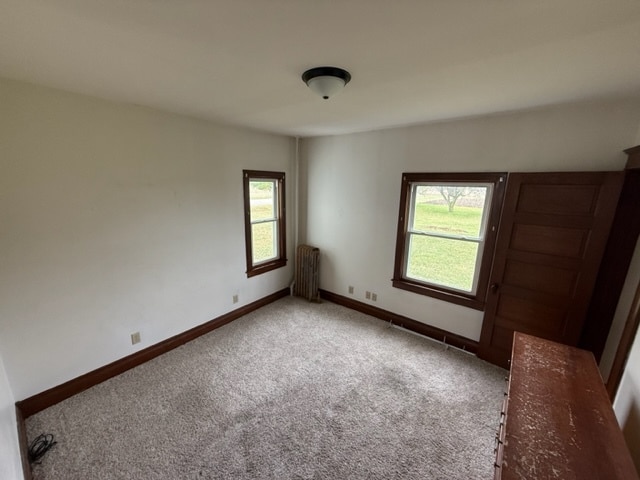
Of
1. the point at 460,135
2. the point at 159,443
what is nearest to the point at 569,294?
the point at 460,135

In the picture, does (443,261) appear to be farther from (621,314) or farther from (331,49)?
(331,49)

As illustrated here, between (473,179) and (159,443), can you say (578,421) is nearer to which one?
(473,179)

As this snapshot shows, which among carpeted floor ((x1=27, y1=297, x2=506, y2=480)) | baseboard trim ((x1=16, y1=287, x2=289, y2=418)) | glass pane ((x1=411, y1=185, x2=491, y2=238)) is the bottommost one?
carpeted floor ((x1=27, y1=297, x2=506, y2=480))

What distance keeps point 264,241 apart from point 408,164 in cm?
221

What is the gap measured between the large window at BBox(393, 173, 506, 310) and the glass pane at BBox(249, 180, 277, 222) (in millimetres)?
1823

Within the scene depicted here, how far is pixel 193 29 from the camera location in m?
1.09

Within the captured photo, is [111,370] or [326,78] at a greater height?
[326,78]

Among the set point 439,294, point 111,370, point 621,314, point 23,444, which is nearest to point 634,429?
point 621,314

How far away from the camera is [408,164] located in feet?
9.77

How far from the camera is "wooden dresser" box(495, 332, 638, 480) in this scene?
0.97m

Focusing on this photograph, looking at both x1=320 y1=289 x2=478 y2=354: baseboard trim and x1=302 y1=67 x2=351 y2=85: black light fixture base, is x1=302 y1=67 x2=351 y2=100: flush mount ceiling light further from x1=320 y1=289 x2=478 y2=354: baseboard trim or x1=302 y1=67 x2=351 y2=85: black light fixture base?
x1=320 y1=289 x2=478 y2=354: baseboard trim

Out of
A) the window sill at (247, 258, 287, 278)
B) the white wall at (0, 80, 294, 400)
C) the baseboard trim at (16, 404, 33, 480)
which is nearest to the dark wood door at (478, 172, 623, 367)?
the window sill at (247, 258, 287, 278)

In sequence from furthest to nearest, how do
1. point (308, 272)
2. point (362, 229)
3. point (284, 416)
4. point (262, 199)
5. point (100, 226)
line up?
1. point (308, 272)
2. point (262, 199)
3. point (362, 229)
4. point (100, 226)
5. point (284, 416)

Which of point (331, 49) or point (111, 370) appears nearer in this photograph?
point (331, 49)
